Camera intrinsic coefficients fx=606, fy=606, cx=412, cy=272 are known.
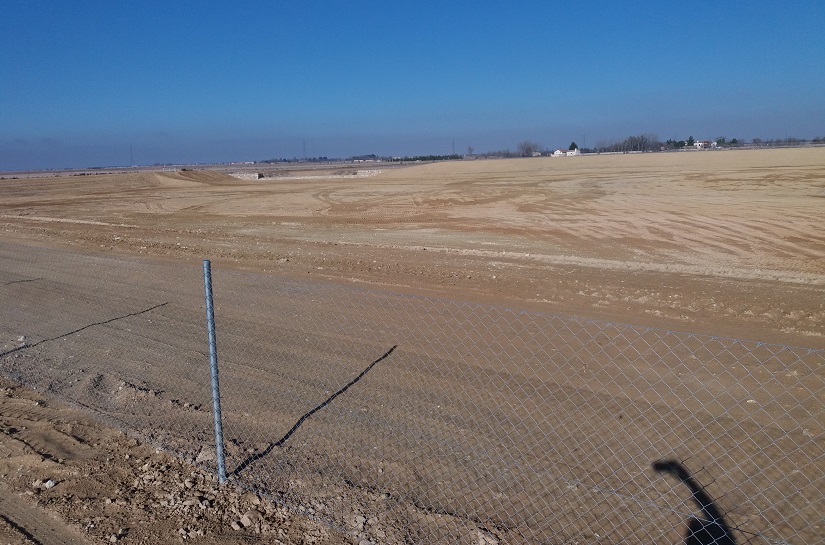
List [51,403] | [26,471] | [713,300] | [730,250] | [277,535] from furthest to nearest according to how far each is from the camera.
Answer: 1. [730,250]
2. [713,300]
3. [51,403]
4. [26,471]
5. [277,535]

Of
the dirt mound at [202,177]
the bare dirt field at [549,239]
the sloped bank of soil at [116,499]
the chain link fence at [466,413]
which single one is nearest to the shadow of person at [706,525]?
the chain link fence at [466,413]

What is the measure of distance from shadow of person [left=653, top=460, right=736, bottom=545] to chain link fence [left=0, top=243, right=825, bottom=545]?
0.05ft

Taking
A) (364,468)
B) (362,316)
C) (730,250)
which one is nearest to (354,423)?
(364,468)

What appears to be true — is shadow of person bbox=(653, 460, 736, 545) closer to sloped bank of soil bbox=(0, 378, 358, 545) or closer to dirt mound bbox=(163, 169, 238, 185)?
sloped bank of soil bbox=(0, 378, 358, 545)

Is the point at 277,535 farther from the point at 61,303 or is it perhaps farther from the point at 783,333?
the point at 61,303

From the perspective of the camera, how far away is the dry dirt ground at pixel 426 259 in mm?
4762

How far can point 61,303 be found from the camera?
11430 millimetres

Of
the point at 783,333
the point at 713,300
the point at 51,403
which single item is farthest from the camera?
the point at 713,300

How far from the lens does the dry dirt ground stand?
476 cm

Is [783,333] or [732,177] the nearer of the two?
[783,333]

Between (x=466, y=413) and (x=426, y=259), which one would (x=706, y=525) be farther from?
(x=426, y=259)

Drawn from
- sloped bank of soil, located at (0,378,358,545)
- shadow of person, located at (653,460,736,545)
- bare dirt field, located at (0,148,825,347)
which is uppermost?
sloped bank of soil, located at (0,378,358,545)

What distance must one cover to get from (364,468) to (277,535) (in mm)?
1095

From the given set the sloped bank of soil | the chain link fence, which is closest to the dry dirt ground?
the sloped bank of soil
